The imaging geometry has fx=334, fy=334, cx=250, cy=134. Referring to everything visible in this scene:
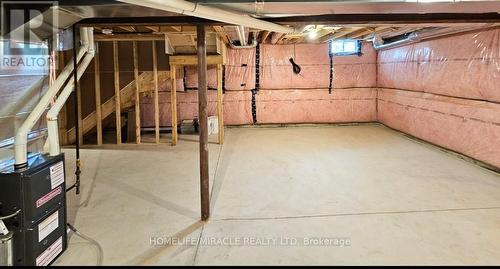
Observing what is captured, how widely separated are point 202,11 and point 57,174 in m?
1.32

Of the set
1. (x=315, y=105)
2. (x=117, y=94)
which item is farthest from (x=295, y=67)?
(x=117, y=94)

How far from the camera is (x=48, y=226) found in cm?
197

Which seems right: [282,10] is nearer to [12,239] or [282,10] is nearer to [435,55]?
[12,239]

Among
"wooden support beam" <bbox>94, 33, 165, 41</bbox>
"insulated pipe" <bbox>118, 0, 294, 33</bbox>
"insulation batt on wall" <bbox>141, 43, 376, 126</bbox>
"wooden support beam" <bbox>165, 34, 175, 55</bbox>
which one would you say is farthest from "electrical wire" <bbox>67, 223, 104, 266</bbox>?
"insulation batt on wall" <bbox>141, 43, 376, 126</bbox>

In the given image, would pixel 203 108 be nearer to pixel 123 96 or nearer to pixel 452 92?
pixel 123 96

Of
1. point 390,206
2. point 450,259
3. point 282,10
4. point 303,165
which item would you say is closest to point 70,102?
point 303,165

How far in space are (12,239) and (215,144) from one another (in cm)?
383

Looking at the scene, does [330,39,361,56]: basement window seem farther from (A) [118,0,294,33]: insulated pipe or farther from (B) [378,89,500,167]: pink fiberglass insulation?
(A) [118,0,294,33]: insulated pipe

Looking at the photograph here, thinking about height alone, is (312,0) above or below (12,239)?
above

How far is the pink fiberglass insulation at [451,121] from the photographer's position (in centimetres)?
396

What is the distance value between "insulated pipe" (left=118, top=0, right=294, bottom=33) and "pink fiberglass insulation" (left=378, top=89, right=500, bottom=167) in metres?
3.12

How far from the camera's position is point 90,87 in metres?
6.13

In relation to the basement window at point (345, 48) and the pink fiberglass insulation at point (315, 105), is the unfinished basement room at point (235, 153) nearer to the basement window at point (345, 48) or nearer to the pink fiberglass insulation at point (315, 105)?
the pink fiberglass insulation at point (315, 105)

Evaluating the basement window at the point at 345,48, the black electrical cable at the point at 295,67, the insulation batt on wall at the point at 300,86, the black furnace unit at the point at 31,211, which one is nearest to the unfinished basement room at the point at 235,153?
the black furnace unit at the point at 31,211
